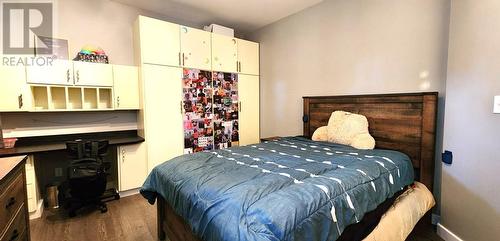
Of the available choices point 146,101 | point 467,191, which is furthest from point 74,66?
point 467,191

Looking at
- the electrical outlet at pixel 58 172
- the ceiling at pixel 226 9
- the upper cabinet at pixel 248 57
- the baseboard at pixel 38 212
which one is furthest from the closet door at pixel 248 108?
the baseboard at pixel 38 212

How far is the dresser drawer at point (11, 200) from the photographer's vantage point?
3.54ft

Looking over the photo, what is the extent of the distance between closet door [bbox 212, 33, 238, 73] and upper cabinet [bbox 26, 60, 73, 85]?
1.81m

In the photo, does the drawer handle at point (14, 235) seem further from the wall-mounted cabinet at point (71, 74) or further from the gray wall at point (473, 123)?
the gray wall at point (473, 123)

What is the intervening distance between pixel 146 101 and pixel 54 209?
1.59 meters

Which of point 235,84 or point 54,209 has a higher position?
point 235,84

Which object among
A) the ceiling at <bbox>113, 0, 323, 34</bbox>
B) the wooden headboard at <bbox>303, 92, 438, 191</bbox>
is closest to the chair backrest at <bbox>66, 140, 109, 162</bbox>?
the ceiling at <bbox>113, 0, 323, 34</bbox>

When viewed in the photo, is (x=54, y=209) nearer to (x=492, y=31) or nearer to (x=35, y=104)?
(x=35, y=104)

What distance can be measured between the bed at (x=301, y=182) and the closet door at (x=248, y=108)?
1.59 m

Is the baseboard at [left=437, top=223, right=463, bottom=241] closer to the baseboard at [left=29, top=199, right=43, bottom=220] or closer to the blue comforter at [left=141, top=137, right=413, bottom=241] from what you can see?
the blue comforter at [left=141, top=137, right=413, bottom=241]

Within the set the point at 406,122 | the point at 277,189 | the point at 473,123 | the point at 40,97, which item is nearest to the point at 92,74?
the point at 40,97

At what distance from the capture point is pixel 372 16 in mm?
2547

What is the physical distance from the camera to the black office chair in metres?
2.32

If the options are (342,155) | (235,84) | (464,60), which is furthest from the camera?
(235,84)
